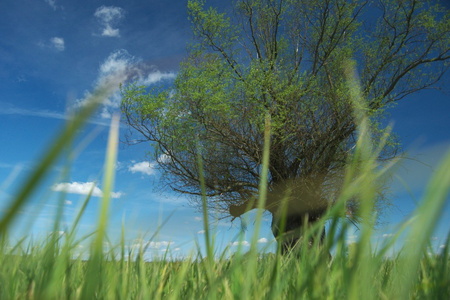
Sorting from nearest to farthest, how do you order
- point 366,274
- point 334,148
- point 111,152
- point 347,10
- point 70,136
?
point 70,136 → point 111,152 → point 366,274 → point 334,148 → point 347,10

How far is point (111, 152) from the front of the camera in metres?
0.42

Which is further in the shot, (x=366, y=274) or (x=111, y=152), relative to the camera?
(x=366, y=274)

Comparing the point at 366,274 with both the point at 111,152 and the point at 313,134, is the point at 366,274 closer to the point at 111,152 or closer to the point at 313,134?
the point at 111,152

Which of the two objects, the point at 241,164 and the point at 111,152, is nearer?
the point at 111,152

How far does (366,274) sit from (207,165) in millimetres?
11255

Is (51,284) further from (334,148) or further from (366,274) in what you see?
(334,148)

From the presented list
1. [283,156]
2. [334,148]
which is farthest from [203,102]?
[334,148]

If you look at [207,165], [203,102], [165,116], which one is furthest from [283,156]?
[165,116]

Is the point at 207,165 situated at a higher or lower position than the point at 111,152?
higher

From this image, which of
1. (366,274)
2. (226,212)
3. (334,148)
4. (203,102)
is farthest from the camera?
(226,212)

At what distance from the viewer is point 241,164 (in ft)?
40.8

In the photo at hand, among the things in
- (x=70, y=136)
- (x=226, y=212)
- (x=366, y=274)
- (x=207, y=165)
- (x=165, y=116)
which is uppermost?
(x=165, y=116)

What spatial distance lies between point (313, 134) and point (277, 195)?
7.51 ft

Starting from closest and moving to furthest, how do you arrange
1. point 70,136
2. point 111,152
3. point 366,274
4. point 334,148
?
point 70,136 → point 111,152 → point 366,274 → point 334,148
